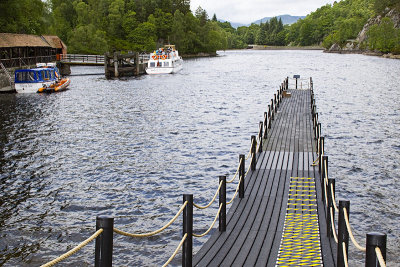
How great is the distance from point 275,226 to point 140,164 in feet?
38.3

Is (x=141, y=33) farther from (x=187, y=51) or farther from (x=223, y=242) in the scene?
(x=223, y=242)

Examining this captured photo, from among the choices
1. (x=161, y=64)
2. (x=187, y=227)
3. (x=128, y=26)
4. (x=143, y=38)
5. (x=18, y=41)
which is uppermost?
(x=128, y=26)

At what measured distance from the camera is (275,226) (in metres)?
10.8

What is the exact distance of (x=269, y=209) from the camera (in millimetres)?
11984

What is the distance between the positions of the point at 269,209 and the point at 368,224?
414cm

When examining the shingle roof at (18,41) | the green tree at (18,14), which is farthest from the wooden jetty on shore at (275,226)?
the green tree at (18,14)

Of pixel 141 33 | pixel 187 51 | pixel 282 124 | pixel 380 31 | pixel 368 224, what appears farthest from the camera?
pixel 187 51

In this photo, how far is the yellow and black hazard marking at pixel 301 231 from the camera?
8.99m

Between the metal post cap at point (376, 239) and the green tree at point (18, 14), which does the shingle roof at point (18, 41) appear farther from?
the metal post cap at point (376, 239)

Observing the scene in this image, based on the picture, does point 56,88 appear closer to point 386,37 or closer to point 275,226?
point 275,226

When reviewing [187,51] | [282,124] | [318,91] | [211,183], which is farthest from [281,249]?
[187,51]

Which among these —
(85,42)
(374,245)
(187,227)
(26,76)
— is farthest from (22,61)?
(85,42)

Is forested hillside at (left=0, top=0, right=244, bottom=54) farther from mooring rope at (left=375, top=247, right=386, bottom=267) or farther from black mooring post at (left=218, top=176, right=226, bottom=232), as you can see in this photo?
mooring rope at (left=375, top=247, right=386, bottom=267)

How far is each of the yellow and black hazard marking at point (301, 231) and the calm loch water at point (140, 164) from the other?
1684 millimetres
